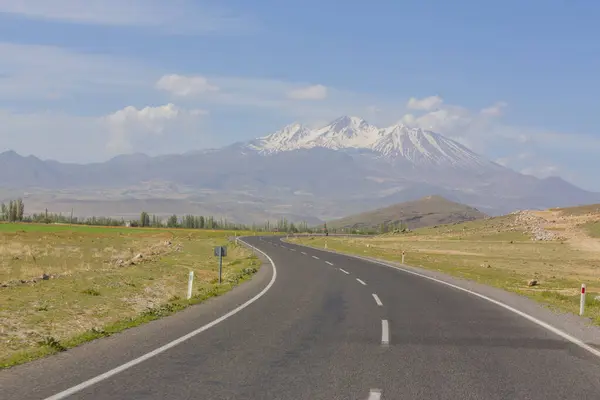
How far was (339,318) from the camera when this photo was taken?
15.8m

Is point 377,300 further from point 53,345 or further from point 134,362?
point 134,362

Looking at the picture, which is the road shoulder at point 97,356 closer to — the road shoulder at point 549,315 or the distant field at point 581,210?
the road shoulder at point 549,315

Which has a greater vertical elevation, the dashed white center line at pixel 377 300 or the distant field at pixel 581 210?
the distant field at pixel 581 210

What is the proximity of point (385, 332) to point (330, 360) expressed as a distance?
132 inches

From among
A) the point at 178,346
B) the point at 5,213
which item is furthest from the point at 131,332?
the point at 5,213

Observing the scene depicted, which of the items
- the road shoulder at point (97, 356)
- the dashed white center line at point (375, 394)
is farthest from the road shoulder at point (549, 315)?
the road shoulder at point (97, 356)

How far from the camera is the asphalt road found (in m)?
8.60

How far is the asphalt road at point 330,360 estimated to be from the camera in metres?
8.60

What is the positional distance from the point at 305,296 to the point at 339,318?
17.6 feet

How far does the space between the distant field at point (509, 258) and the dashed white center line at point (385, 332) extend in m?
5.14

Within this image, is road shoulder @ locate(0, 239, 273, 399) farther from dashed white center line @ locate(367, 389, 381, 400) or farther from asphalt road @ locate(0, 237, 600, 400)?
dashed white center line @ locate(367, 389, 381, 400)

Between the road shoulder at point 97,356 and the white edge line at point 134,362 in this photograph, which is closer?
the white edge line at point 134,362

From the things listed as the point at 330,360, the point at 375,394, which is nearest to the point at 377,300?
the point at 330,360

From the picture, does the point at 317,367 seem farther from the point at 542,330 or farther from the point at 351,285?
the point at 351,285
